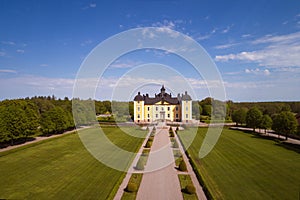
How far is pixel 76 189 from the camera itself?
14.2 meters

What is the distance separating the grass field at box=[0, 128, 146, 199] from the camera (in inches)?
538

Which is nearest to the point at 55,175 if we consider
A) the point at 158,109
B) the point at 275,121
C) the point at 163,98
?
the point at 275,121

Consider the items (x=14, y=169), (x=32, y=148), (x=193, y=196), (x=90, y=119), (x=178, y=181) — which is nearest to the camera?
(x=193, y=196)

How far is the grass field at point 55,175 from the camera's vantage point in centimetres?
1366

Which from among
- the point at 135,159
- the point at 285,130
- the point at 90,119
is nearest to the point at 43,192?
the point at 135,159

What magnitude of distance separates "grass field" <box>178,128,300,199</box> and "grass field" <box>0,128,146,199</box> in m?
6.69

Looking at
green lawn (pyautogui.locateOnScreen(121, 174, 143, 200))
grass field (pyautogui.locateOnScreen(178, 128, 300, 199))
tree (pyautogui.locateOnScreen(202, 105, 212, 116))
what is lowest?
green lawn (pyautogui.locateOnScreen(121, 174, 143, 200))

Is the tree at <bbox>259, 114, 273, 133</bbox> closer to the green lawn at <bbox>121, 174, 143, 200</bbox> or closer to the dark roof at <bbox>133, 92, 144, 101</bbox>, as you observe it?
the green lawn at <bbox>121, 174, 143, 200</bbox>

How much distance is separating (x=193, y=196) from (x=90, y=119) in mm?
37505

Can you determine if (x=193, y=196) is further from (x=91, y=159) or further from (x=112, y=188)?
(x=91, y=159)

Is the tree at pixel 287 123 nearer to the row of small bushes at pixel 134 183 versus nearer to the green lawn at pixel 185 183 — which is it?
the green lawn at pixel 185 183

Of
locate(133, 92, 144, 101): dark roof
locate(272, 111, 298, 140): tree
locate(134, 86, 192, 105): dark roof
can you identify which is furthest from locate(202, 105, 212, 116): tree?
locate(272, 111, 298, 140): tree

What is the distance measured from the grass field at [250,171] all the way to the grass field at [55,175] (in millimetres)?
6685

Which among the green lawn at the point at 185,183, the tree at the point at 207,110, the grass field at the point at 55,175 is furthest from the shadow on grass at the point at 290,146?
the tree at the point at 207,110
